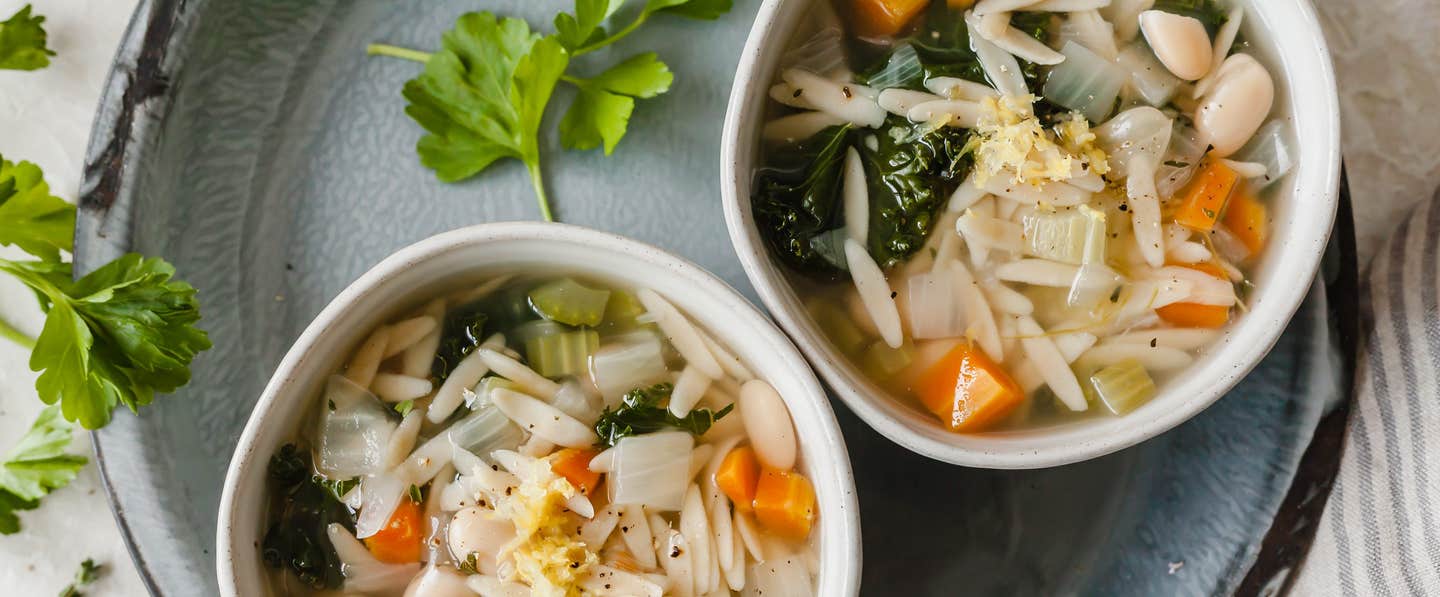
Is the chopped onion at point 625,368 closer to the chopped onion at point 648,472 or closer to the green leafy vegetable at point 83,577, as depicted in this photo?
the chopped onion at point 648,472

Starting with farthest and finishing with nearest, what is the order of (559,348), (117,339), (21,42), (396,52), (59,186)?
(59,186) < (21,42) < (396,52) < (117,339) < (559,348)

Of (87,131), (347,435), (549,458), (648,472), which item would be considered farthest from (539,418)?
(87,131)

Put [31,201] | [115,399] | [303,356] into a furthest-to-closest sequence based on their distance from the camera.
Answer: [31,201] → [115,399] → [303,356]

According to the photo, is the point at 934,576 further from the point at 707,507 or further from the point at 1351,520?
the point at 1351,520

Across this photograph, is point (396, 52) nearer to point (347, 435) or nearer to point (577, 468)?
point (347, 435)

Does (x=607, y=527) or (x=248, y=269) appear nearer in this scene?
(x=607, y=527)

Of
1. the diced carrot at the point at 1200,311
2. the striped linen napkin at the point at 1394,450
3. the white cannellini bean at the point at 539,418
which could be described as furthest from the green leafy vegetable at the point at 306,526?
the striped linen napkin at the point at 1394,450

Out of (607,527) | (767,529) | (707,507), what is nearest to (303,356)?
(607,527)
